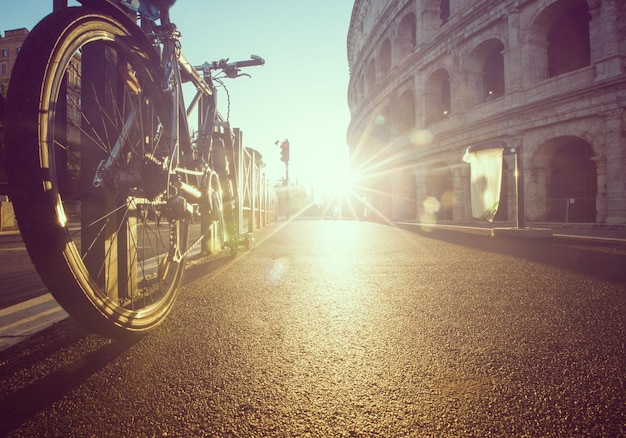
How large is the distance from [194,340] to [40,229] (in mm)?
891

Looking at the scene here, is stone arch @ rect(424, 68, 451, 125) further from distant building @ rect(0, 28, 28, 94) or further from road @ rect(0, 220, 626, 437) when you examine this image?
distant building @ rect(0, 28, 28, 94)

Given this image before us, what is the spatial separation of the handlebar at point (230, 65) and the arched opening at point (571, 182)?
15015 millimetres

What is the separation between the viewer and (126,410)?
1.07 meters

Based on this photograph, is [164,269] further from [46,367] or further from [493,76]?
[493,76]

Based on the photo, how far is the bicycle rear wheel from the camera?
3.63ft

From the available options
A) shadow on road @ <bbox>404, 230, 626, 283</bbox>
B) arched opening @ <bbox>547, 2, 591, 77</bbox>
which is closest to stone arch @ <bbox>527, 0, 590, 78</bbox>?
arched opening @ <bbox>547, 2, 591, 77</bbox>

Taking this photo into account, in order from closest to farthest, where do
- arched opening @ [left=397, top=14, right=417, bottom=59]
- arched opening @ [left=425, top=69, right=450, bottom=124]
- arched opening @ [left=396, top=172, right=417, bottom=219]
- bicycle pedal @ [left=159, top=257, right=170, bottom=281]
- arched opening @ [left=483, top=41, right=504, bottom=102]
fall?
bicycle pedal @ [left=159, top=257, right=170, bottom=281] < arched opening @ [left=483, top=41, right=504, bottom=102] < arched opening @ [left=425, top=69, right=450, bottom=124] < arched opening @ [left=396, top=172, right=417, bottom=219] < arched opening @ [left=397, top=14, right=417, bottom=59]

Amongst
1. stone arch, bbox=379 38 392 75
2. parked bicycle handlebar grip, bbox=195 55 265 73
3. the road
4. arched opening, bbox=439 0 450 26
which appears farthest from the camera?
stone arch, bbox=379 38 392 75

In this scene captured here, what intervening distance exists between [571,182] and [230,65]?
16.8 metres

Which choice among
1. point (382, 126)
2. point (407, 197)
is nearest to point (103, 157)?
point (407, 197)

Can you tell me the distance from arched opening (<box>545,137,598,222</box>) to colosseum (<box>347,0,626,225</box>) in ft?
0.15

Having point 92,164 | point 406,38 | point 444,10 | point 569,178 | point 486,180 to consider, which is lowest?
point 92,164

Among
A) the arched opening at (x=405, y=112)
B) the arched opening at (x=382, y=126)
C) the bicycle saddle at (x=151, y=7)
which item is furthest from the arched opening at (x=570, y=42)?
the bicycle saddle at (x=151, y=7)

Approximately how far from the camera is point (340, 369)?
136 cm
